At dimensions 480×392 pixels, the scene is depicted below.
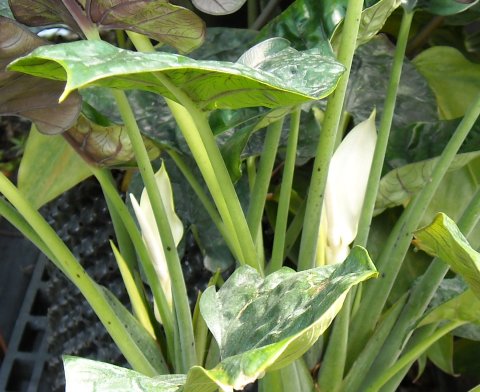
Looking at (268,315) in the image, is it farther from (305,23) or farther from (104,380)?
(305,23)

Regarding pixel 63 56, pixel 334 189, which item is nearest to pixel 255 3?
pixel 334 189

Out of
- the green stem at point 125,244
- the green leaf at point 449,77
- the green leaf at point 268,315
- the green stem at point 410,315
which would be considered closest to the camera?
the green leaf at point 268,315

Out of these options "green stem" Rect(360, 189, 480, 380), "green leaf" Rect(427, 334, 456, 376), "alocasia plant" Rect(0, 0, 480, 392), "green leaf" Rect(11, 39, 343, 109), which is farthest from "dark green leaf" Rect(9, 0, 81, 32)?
"green leaf" Rect(427, 334, 456, 376)

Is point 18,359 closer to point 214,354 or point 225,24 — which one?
point 214,354

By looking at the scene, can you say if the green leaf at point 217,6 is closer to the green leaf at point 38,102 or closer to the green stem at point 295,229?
the green leaf at point 38,102

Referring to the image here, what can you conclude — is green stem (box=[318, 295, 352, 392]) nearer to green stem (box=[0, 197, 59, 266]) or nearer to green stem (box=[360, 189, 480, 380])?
green stem (box=[360, 189, 480, 380])

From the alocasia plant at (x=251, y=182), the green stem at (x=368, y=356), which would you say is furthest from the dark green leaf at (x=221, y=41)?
the green stem at (x=368, y=356)
